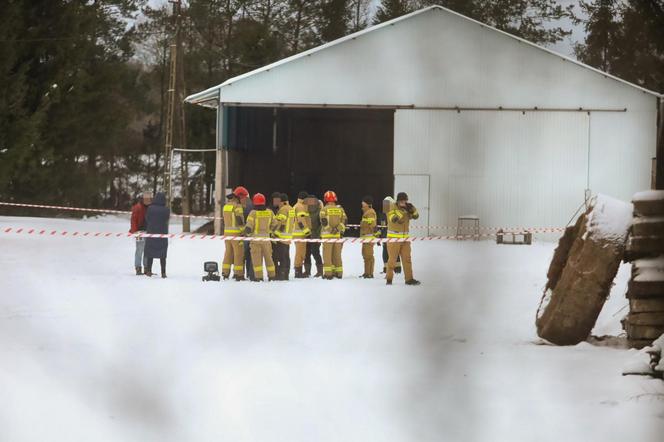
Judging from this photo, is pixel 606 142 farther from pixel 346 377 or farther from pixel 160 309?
pixel 160 309

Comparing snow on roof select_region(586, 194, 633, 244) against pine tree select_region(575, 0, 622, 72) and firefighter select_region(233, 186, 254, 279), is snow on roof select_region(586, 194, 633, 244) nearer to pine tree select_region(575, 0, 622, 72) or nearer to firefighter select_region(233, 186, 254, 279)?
pine tree select_region(575, 0, 622, 72)

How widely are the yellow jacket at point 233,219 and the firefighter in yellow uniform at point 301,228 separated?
1030 mm

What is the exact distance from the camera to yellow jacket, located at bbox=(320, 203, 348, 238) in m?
14.6

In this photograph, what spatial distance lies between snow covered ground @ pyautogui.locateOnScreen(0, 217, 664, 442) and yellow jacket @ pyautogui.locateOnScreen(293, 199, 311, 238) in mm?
7384

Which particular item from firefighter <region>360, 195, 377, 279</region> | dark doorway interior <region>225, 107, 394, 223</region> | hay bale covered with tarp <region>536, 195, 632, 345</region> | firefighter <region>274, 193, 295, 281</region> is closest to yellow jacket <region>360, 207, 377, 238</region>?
firefighter <region>360, 195, 377, 279</region>

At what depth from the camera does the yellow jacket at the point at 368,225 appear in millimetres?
15219

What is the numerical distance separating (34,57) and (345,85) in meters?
0.56

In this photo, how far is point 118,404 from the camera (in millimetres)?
2680

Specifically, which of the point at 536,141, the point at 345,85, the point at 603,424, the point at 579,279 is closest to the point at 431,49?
the point at 536,141

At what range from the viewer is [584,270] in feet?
21.2

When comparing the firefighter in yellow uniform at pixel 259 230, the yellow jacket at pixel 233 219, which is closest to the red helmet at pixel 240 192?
the yellow jacket at pixel 233 219

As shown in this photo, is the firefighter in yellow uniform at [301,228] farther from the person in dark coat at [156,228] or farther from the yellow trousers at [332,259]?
the person in dark coat at [156,228]

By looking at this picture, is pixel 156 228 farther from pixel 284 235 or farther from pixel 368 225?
pixel 368 225

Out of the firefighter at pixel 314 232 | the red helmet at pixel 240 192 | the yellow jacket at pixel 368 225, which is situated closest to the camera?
the red helmet at pixel 240 192
